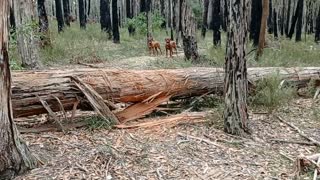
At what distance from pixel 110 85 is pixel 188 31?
5777 mm

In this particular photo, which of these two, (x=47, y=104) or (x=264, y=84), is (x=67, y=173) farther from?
(x=264, y=84)

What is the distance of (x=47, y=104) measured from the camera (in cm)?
522

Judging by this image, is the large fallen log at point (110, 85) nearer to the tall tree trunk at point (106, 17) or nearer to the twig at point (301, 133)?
the twig at point (301, 133)

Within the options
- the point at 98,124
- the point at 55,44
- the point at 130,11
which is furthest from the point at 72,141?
the point at 130,11

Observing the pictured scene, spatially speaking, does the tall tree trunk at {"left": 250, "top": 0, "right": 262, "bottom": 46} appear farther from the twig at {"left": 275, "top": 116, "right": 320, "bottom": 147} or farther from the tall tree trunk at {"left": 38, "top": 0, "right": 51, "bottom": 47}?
the twig at {"left": 275, "top": 116, "right": 320, "bottom": 147}

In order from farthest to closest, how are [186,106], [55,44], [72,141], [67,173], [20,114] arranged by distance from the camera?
1. [55,44]
2. [186,106]
3. [20,114]
4. [72,141]
5. [67,173]

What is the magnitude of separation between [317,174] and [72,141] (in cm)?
274

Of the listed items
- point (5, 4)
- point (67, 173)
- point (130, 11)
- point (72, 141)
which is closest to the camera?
point (5, 4)

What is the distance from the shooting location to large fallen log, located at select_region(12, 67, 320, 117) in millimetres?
5176

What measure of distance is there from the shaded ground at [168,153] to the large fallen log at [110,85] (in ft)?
1.41

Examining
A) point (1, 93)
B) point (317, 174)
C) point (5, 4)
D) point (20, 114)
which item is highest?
point (5, 4)

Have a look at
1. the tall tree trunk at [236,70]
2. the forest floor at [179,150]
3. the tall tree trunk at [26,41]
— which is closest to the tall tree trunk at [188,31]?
the tall tree trunk at [26,41]

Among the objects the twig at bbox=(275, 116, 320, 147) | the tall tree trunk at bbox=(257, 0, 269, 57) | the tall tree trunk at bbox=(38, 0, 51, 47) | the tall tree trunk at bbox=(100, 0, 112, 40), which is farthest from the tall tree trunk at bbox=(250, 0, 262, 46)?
the twig at bbox=(275, 116, 320, 147)

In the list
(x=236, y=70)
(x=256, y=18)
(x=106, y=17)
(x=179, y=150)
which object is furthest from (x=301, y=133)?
(x=106, y=17)
